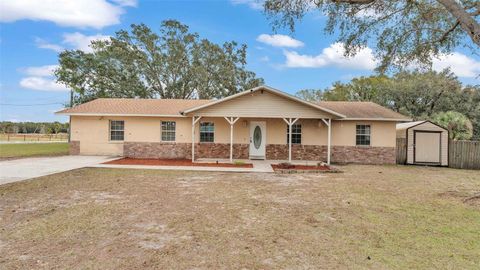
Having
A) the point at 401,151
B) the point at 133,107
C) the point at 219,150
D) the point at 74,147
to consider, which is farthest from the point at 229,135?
the point at 401,151

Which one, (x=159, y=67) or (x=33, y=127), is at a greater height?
(x=159, y=67)

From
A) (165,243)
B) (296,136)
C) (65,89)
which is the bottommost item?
(165,243)

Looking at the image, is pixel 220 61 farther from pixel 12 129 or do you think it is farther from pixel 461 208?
pixel 12 129

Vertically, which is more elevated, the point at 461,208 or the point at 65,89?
the point at 65,89

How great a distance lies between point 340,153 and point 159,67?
21186 millimetres

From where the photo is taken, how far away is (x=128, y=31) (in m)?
31.1

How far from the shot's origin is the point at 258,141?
1681 centimetres

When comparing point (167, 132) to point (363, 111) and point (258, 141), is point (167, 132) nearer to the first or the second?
point (258, 141)

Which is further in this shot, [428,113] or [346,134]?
[428,113]

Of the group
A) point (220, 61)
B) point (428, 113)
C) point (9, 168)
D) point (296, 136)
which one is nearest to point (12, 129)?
point (220, 61)

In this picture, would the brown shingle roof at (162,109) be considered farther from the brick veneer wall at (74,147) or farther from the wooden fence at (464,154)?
the wooden fence at (464,154)

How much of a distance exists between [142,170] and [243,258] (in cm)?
941

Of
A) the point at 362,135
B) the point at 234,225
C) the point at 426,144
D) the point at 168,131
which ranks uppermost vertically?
the point at 168,131

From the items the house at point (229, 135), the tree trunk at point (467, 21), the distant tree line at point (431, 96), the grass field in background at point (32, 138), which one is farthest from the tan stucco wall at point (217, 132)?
the grass field in background at point (32, 138)
